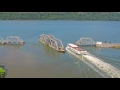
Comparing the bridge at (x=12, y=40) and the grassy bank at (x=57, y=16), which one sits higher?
the grassy bank at (x=57, y=16)

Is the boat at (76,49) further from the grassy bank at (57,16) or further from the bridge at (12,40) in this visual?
the grassy bank at (57,16)

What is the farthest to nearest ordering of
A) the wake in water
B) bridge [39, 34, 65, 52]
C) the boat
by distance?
bridge [39, 34, 65, 52]
the boat
the wake in water

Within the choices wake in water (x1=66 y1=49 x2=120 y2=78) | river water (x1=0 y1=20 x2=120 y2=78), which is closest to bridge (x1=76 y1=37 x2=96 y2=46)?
river water (x1=0 y1=20 x2=120 y2=78)

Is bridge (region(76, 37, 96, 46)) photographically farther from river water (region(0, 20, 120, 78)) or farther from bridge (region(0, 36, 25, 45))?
bridge (region(0, 36, 25, 45))

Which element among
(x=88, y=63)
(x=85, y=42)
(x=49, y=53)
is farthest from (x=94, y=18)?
(x=88, y=63)

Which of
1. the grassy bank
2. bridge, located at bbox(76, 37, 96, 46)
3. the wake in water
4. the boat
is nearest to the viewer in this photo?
the wake in water

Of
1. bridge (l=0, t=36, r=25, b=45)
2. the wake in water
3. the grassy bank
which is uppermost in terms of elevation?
the grassy bank

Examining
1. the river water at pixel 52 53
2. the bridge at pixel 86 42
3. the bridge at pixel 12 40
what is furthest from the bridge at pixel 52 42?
the bridge at pixel 86 42
